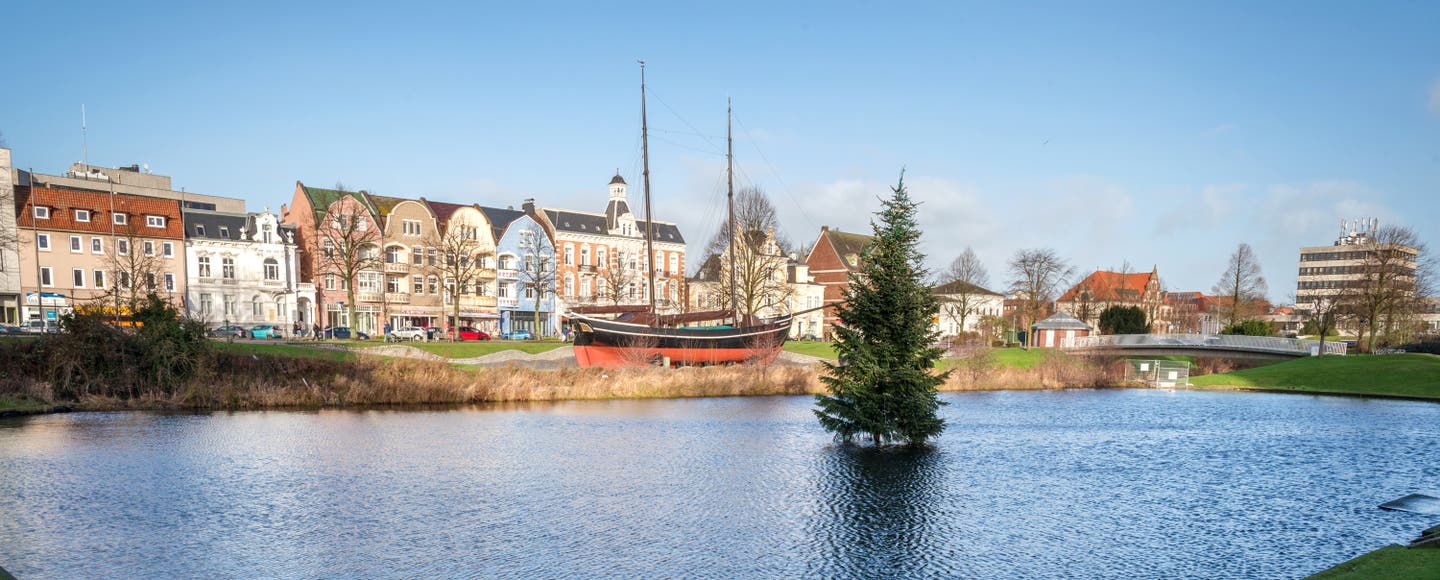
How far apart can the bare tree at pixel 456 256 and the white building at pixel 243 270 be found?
424 inches

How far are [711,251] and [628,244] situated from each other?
8.97m

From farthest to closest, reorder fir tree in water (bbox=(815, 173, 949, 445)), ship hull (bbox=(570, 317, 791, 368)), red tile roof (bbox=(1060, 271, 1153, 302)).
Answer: red tile roof (bbox=(1060, 271, 1153, 302)) → ship hull (bbox=(570, 317, 791, 368)) → fir tree in water (bbox=(815, 173, 949, 445))

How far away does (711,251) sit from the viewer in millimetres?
74562

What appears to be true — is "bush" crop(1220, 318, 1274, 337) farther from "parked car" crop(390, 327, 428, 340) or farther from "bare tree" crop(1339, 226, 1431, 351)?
"parked car" crop(390, 327, 428, 340)

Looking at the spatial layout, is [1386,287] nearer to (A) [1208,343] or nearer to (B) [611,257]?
(A) [1208,343]

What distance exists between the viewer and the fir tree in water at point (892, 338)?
21.1m

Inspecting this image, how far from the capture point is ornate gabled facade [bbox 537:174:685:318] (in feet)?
243

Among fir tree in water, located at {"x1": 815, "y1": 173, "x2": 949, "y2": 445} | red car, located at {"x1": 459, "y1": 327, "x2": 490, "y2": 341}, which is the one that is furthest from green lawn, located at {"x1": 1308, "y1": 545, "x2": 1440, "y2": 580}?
red car, located at {"x1": 459, "y1": 327, "x2": 490, "y2": 341}

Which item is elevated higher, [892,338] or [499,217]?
[499,217]

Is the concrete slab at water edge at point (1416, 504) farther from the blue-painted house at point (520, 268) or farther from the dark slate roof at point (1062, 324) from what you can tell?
the blue-painted house at point (520, 268)

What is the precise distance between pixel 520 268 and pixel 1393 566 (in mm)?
68133

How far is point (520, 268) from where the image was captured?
72.4 metres

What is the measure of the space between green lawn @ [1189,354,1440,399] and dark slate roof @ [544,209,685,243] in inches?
1954

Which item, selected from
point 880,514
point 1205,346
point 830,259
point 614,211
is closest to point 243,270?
point 614,211
